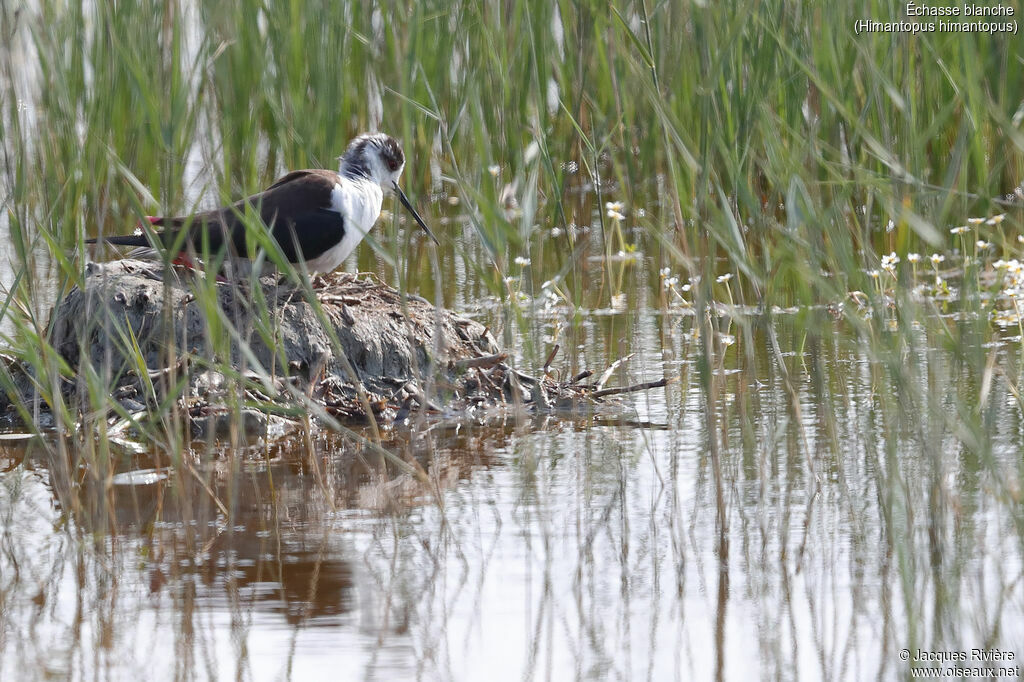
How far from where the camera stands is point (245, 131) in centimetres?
648

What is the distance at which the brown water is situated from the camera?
268 centimetres

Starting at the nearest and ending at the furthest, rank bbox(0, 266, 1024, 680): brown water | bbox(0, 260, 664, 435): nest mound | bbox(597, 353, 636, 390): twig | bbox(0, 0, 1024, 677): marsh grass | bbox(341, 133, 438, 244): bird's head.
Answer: bbox(0, 266, 1024, 680): brown water < bbox(0, 0, 1024, 677): marsh grass < bbox(0, 260, 664, 435): nest mound < bbox(597, 353, 636, 390): twig < bbox(341, 133, 438, 244): bird's head

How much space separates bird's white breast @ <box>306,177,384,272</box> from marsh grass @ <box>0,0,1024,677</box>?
0.95 feet

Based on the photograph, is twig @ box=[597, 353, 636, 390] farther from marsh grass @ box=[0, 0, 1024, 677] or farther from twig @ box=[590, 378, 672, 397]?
marsh grass @ box=[0, 0, 1024, 677]

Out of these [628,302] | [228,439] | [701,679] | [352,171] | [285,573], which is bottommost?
[701,679]

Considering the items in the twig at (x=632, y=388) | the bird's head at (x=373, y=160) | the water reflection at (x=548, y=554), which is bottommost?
the water reflection at (x=548, y=554)

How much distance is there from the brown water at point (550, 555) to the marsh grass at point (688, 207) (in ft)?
0.09

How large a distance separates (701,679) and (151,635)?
1.11 m

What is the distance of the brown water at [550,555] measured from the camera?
2676 millimetres

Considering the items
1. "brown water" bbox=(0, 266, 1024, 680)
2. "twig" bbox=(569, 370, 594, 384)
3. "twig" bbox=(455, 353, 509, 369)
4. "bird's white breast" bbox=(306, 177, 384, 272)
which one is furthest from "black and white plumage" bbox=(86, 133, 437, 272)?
Result: "brown water" bbox=(0, 266, 1024, 680)

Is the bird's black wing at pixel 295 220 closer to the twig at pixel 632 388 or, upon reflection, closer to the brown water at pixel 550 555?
the brown water at pixel 550 555

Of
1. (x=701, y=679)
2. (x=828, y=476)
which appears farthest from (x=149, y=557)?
(x=828, y=476)

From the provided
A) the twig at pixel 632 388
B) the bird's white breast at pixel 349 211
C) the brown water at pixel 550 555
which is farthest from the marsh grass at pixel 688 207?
the bird's white breast at pixel 349 211

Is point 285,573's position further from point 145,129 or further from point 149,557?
point 145,129
